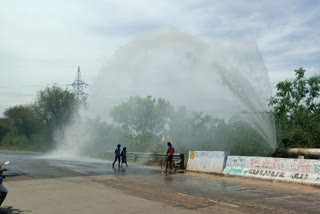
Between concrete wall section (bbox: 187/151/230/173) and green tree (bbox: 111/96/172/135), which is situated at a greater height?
green tree (bbox: 111/96/172/135)

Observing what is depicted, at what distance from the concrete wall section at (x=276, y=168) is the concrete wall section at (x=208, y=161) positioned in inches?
16.4

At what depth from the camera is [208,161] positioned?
62.6ft

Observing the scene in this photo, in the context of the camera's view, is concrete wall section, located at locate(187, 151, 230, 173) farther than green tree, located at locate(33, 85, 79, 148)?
No

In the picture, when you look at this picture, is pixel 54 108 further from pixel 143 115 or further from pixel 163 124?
pixel 163 124

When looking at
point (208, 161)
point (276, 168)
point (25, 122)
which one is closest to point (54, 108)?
point (25, 122)

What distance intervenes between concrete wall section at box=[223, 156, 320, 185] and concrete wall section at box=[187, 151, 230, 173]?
42 cm

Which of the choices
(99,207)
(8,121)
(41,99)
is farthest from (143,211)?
(8,121)

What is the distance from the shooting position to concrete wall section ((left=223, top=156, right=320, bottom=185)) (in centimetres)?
1365

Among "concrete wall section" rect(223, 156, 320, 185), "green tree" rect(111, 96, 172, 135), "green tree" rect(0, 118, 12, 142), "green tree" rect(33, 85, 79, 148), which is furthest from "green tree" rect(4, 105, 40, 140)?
"concrete wall section" rect(223, 156, 320, 185)

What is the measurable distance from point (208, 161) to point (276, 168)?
182 inches

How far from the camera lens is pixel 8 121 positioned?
77500 mm

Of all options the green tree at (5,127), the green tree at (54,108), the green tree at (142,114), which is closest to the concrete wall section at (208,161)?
the green tree at (142,114)

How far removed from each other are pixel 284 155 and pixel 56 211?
41.8 ft

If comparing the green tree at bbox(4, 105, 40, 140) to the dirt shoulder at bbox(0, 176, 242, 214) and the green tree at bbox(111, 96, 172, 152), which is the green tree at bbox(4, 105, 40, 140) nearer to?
the green tree at bbox(111, 96, 172, 152)
